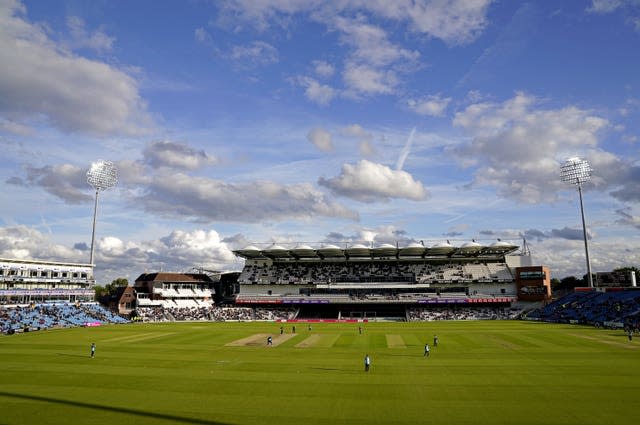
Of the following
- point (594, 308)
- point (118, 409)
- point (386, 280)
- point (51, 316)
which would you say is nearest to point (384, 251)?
point (386, 280)

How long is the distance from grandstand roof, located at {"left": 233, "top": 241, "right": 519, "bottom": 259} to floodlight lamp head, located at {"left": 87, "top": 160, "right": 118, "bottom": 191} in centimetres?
3062

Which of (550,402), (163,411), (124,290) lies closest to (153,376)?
(163,411)

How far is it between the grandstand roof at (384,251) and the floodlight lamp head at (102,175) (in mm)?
30622

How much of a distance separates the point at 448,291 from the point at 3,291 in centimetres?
7895

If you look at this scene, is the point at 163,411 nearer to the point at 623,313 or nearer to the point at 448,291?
the point at 623,313

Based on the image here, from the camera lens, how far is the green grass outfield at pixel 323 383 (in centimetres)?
1789

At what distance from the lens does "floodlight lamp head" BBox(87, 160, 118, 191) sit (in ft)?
270

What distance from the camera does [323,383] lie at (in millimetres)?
23938

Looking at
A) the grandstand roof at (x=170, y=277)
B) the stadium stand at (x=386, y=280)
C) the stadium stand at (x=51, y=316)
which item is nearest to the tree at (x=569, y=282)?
the stadium stand at (x=386, y=280)

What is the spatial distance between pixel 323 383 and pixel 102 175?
242 feet

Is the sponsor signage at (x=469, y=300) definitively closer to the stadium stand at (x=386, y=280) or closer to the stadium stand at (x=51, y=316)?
the stadium stand at (x=386, y=280)

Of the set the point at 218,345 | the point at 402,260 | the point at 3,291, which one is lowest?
the point at 218,345

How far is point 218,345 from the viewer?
42594 millimetres

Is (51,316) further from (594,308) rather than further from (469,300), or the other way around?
(594,308)
